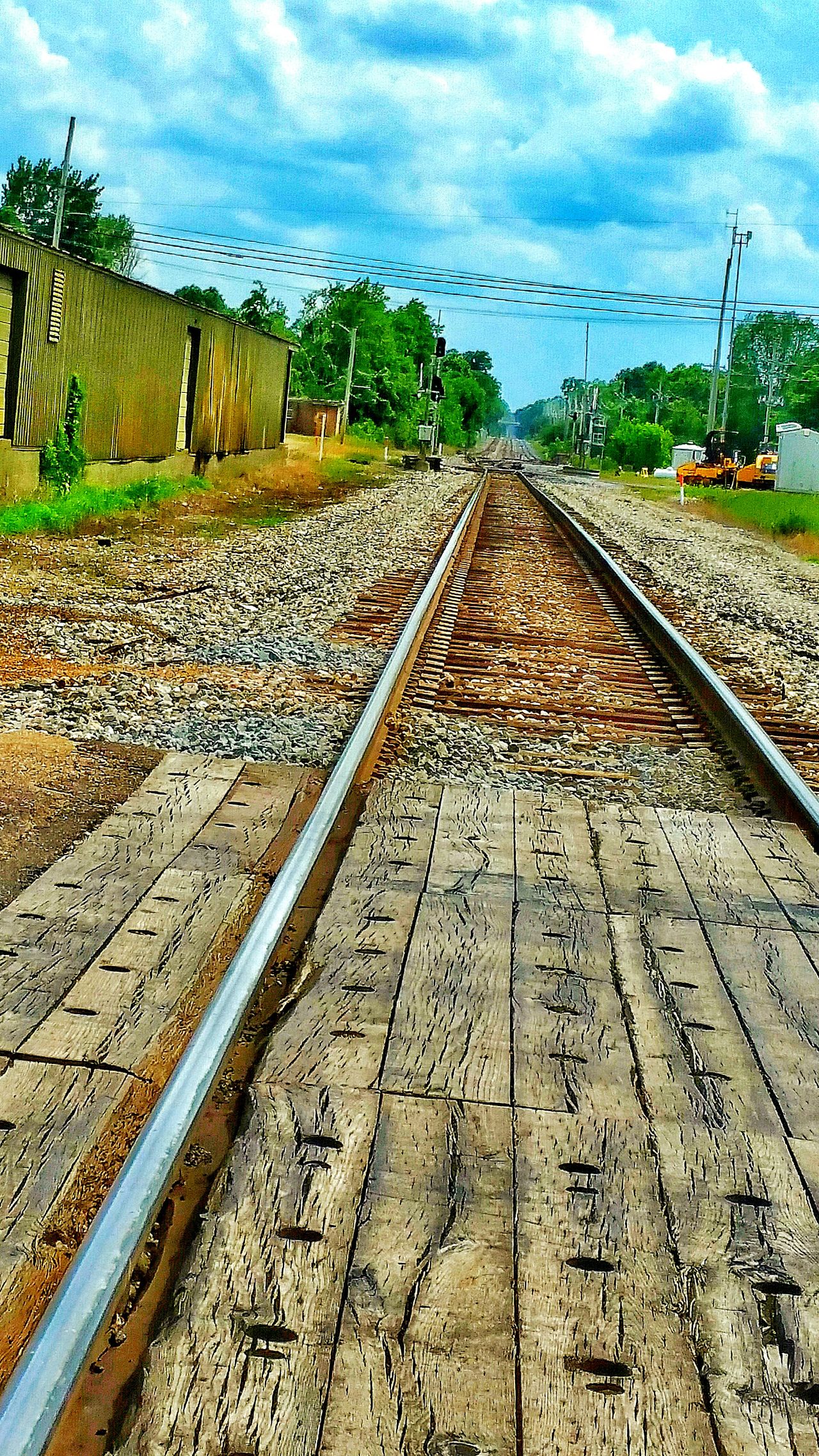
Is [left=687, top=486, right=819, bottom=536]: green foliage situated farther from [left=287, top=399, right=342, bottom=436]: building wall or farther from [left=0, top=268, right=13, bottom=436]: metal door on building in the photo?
[left=287, top=399, right=342, bottom=436]: building wall

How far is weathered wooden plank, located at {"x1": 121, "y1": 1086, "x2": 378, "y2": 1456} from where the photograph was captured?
1.76 meters

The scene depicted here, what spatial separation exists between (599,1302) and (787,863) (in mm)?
2534

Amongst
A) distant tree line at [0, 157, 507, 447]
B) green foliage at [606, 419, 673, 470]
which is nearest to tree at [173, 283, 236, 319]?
distant tree line at [0, 157, 507, 447]

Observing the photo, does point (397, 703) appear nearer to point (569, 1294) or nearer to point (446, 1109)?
point (446, 1109)

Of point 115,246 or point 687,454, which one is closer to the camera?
point 687,454

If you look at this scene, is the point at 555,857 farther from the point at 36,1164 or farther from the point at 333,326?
the point at 333,326

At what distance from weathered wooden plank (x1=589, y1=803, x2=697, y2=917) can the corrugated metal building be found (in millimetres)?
12264

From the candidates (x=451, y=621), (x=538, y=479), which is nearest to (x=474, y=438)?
(x=538, y=479)

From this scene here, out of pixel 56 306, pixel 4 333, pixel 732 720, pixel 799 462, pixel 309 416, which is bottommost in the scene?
pixel 732 720

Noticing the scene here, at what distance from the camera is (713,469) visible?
5588 centimetres

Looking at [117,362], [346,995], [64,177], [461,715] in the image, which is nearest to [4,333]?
[117,362]

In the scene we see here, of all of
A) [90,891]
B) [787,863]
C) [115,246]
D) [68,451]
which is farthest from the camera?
[115,246]

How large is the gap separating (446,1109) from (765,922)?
60.7 inches

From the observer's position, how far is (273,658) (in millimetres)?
7785
